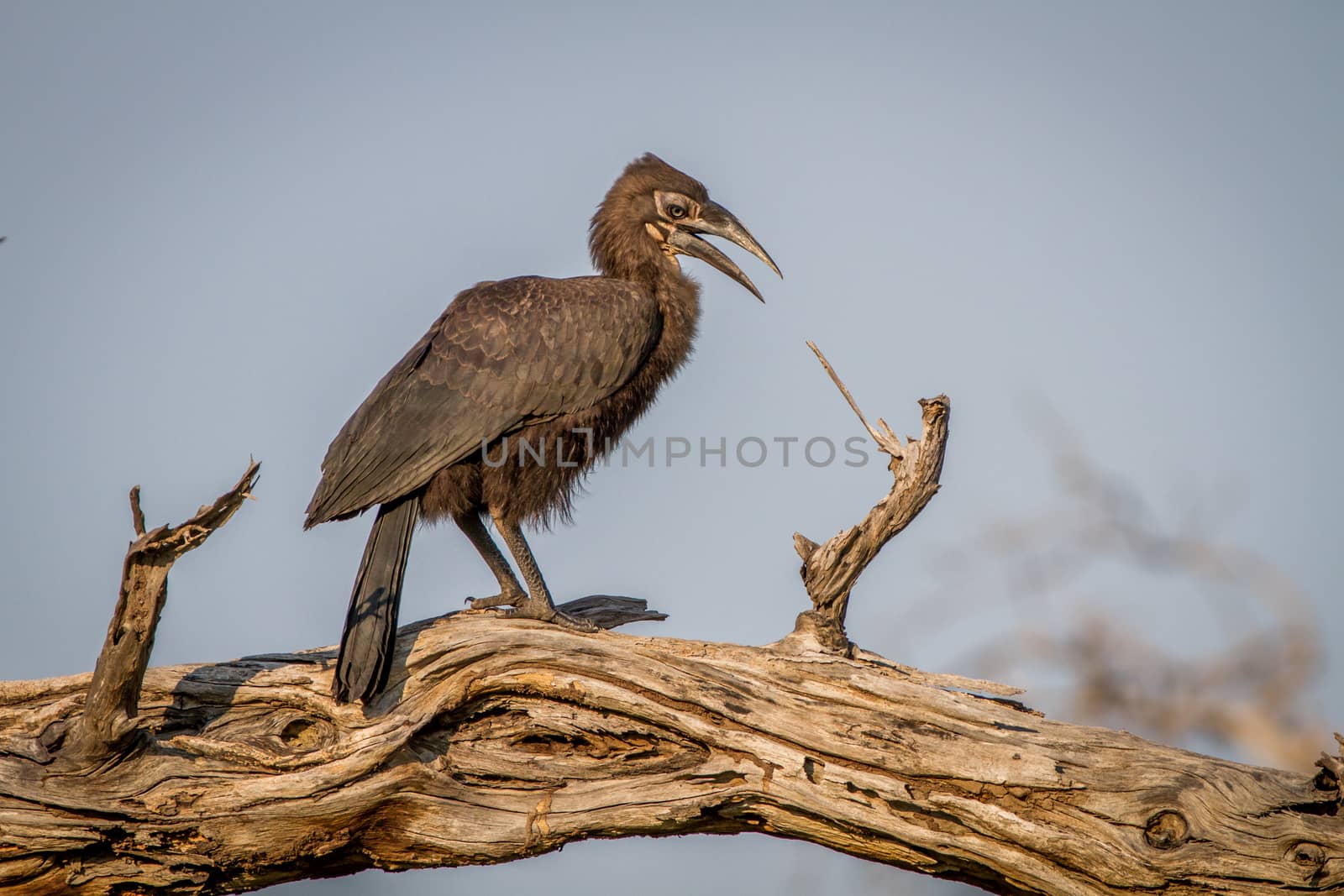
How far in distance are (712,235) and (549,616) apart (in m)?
2.25

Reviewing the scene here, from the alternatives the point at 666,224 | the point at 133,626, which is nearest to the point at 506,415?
the point at 666,224

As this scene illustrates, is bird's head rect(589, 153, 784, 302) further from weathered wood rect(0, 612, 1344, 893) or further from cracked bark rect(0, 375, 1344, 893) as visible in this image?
weathered wood rect(0, 612, 1344, 893)

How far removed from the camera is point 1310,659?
559 centimetres

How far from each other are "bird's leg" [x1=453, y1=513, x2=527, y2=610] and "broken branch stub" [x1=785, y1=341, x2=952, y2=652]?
1559 millimetres

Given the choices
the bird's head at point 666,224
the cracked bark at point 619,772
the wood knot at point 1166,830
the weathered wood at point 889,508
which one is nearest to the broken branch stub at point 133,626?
the cracked bark at point 619,772

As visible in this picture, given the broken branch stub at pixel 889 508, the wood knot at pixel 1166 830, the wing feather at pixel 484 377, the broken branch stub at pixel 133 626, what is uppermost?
the wing feather at pixel 484 377

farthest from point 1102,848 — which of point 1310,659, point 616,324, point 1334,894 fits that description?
point 616,324

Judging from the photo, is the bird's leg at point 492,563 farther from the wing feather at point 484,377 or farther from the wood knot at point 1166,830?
the wood knot at point 1166,830

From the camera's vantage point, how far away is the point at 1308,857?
3.88m

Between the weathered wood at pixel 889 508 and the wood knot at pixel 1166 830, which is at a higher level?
the weathered wood at pixel 889 508

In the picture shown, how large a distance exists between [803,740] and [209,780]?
2.05 meters

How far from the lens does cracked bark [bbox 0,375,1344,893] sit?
3875mm

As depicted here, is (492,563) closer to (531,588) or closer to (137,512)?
(531,588)

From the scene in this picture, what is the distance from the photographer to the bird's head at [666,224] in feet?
19.6
